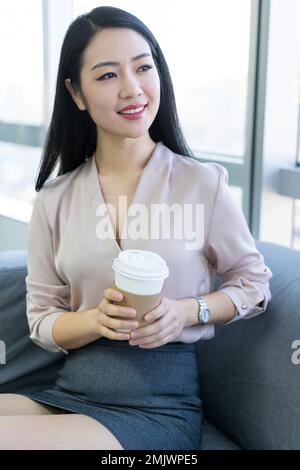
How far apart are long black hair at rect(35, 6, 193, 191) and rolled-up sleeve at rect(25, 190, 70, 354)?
0.34 feet

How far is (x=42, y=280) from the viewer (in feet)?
4.25

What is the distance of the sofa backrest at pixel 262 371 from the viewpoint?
1160 mm

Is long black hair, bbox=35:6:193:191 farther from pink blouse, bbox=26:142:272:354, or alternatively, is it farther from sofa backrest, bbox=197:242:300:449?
sofa backrest, bbox=197:242:300:449

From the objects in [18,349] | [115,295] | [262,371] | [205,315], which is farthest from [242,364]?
[18,349]

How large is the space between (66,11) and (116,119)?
1.82 meters

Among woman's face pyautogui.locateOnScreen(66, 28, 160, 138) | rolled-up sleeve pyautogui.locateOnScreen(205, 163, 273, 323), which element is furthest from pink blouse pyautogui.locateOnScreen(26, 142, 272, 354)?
woman's face pyautogui.locateOnScreen(66, 28, 160, 138)

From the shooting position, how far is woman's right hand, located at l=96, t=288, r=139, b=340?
1.00 metres

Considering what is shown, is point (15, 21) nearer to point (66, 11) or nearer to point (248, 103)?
point (66, 11)

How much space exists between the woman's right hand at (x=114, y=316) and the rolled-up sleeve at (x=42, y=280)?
0.73ft

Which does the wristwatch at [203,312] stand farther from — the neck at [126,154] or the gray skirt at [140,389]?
the neck at [126,154]

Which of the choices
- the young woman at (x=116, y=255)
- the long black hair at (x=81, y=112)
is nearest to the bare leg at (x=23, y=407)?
the young woman at (x=116, y=255)

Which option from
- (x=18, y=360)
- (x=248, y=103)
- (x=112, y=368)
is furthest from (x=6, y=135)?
(x=112, y=368)

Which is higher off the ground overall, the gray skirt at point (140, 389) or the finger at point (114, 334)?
the finger at point (114, 334)
